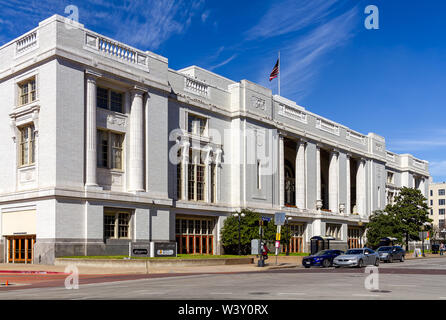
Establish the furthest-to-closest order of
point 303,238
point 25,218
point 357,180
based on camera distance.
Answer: point 357,180 → point 303,238 → point 25,218

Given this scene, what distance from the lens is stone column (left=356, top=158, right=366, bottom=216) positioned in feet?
264

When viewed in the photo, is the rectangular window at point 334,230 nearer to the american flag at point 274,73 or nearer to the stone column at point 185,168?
the american flag at point 274,73

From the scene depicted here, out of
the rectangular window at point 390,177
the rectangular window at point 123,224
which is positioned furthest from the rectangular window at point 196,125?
the rectangular window at point 390,177

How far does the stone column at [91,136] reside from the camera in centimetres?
4088

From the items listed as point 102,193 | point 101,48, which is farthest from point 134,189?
point 101,48

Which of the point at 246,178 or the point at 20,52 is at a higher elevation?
the point at 20,52

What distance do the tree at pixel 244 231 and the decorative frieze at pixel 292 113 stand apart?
15.1 m

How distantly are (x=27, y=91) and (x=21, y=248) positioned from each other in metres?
12.1

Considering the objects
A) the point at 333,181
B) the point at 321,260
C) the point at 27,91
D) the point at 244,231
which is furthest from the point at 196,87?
the point at 333,181

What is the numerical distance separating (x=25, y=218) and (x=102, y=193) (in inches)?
233

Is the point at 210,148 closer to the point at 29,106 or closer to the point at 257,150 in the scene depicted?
the point at 257,150

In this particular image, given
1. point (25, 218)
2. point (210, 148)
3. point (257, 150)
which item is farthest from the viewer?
point (257, 150)

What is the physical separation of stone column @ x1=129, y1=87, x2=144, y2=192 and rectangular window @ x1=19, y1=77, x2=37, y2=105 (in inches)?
306
